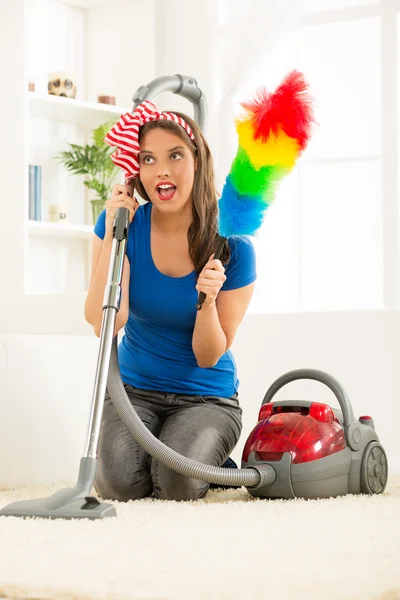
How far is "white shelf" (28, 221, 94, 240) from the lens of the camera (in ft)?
14.1

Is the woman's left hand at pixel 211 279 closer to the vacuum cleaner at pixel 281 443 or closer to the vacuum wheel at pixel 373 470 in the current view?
the vacuum cleaner at pixel 281 443

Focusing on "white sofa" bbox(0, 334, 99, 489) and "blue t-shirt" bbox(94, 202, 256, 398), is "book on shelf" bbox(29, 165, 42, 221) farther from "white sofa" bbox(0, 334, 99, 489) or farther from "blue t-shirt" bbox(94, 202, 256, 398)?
"blue t-shirt" bbox(94, 202, 256, 398)

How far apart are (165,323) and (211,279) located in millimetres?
258

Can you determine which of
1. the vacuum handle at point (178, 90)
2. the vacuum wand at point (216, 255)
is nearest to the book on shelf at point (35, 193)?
the vacuum handle at point (178, 90)

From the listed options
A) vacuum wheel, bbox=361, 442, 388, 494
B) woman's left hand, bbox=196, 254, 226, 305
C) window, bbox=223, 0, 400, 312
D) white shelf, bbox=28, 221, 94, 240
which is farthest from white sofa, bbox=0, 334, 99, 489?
white shelf, bbox=28, 221, 94, 240

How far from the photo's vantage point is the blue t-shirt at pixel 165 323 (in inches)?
87.7

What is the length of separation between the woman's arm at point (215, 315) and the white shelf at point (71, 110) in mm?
2396

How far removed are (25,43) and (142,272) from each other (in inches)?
91.0

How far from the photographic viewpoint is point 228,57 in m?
3.73

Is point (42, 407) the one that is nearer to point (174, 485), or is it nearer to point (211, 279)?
point (174, 485)

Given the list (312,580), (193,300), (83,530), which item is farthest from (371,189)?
(312,580)

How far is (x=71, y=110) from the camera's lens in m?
4.57

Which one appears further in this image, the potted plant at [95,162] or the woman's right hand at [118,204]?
the potted plant at [95,162]

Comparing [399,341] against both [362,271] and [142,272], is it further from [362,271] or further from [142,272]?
[362,271]
